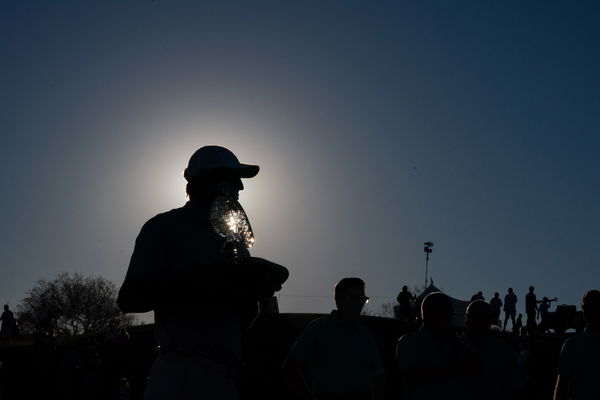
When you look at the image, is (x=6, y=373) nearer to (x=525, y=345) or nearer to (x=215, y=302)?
(x=525, y=345)

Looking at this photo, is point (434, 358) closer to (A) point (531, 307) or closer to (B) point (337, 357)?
(B) point (337, 357)

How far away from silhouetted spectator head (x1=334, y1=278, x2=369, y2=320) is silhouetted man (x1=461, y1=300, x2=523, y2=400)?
911mm

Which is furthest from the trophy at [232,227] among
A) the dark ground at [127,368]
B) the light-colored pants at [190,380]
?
the dark ground at [127,368]

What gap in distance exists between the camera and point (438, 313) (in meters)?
5.55

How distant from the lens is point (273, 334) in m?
28.1

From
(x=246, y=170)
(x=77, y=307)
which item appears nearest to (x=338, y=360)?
(x=246, y=170)

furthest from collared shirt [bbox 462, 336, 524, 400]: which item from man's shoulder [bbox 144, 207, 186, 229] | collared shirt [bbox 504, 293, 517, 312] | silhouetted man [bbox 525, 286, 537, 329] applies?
collared shirt [bbox 504, 293, 517, 312]

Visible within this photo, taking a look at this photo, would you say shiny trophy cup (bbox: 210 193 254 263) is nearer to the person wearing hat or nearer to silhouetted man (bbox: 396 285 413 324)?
the person wearing hat

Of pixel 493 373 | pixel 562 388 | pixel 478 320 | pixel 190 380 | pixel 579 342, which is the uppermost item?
pixel 478 320

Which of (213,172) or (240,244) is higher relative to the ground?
(213,172)

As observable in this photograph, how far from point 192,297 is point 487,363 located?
345 centimetres

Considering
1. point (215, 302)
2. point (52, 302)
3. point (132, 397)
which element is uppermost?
point (52, 302)

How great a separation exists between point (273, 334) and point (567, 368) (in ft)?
74.0

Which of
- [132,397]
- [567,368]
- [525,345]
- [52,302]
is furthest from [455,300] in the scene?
[52,302]
